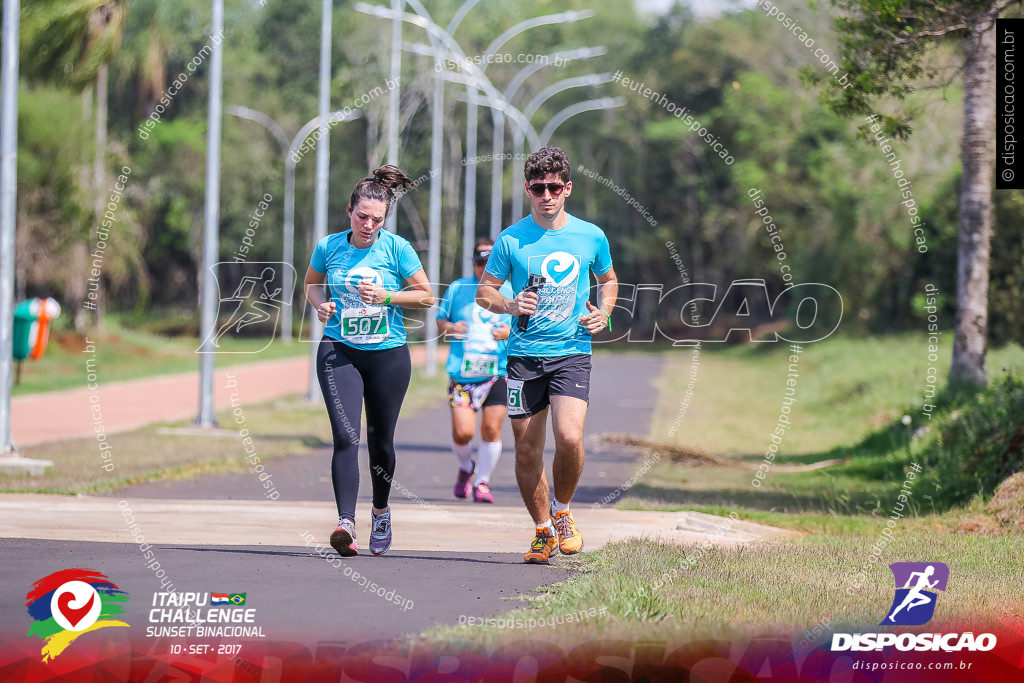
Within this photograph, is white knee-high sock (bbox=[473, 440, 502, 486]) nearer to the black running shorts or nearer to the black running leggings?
the black running leggings

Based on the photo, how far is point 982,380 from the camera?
15383 millimetres

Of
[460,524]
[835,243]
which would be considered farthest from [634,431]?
[835,243]

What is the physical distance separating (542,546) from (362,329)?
1550mm

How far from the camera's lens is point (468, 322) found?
11.2m

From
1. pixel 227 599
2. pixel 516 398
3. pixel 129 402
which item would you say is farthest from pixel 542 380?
pixel 129 402

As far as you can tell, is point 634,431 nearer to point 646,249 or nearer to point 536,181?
point 536,181

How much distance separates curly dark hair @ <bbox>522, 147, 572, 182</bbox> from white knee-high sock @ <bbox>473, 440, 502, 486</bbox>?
14.1 feet

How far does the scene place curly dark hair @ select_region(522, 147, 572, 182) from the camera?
741cm

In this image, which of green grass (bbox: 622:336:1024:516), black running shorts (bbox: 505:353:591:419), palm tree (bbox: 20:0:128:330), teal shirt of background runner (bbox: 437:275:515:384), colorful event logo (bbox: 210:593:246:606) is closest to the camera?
colorful event logo (bbox: 210:593:246:606)

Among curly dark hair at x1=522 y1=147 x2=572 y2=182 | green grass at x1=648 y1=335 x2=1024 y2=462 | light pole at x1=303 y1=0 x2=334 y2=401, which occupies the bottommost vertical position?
green grass at x1=648 y1=335 x2=1024 y2=462

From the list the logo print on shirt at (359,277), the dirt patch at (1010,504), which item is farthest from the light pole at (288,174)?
the logo print on shirt at (359,277)

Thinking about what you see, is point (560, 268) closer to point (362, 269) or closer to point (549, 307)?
point (549, 307)

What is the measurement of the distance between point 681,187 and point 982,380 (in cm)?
4583

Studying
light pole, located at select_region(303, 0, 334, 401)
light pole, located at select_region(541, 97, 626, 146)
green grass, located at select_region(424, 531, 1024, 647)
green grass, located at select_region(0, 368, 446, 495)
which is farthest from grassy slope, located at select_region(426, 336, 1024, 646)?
light pole, located at select_region(541, 97, 626, 146)
